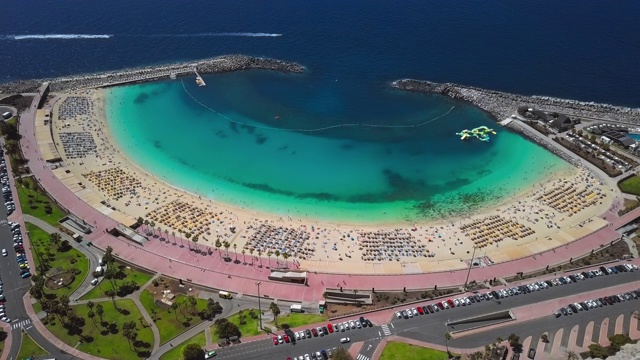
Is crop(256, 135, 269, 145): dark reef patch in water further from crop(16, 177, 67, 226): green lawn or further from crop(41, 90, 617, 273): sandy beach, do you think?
crop(16, 177, 67, 226): green lawn

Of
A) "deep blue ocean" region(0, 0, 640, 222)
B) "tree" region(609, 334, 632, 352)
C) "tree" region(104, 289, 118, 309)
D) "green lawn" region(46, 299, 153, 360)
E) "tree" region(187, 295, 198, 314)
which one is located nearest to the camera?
"tree" region(609, 334, 632, 352)

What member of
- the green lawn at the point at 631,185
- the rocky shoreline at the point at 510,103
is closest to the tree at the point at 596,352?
the green lawn at the point at 631,185

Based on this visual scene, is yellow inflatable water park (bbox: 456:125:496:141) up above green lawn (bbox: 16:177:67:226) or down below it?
above

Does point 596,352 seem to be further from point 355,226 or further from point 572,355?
point 355,226

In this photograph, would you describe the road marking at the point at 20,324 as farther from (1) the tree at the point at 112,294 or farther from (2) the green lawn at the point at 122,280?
(1) the tree at the point at 112,294

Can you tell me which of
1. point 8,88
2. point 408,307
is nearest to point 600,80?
point 408,307

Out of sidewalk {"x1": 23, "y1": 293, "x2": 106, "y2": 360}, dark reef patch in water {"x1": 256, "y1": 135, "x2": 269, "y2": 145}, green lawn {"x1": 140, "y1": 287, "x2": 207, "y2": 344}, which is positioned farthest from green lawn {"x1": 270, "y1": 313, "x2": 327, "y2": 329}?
dark reef patch in water {"x1": 256, "y1": 135, "x2": 269, "y2": 145}
